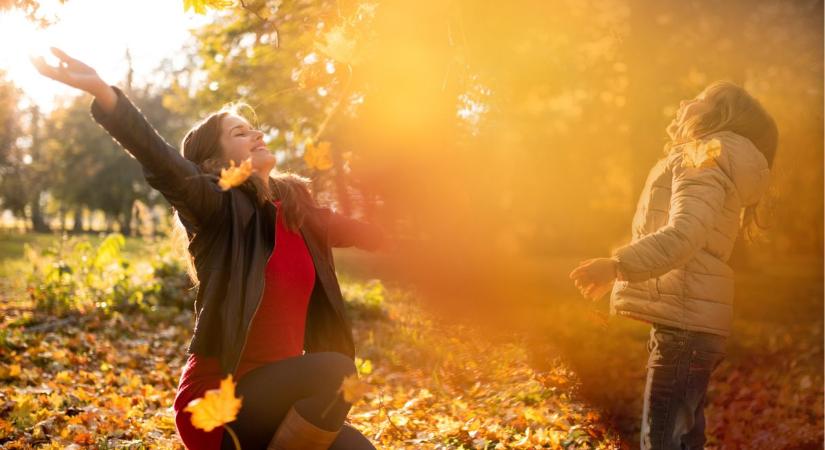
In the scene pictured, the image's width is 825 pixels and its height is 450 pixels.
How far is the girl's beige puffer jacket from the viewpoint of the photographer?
2.55 m

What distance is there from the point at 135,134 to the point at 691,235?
2.06 meters

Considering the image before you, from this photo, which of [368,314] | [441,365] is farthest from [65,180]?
[441,365]

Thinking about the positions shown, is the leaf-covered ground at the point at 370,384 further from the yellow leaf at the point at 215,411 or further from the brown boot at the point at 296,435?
the yellow leaf at the point at 215,411

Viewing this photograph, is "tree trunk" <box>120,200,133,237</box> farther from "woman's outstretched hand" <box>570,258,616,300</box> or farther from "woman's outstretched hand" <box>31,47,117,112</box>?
"woman's outstretched hand" <box>570,258,616,300</box>

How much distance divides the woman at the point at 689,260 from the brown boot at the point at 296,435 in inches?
45.4

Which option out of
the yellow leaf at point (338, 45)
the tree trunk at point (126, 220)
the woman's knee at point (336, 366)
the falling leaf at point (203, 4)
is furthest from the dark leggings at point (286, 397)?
the tree trunk at point (126, 220)

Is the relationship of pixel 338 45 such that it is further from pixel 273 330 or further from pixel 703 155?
pixel 703 155

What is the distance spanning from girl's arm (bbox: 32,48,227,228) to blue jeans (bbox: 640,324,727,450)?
1.99 m

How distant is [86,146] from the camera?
3616cm

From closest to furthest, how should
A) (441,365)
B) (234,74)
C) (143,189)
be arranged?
(441,365), (234,74), (143,189)

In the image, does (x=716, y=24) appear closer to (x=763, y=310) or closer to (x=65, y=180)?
(x=763, y=310)

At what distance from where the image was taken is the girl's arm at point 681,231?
253 centimetres

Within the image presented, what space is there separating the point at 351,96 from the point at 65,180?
119ft

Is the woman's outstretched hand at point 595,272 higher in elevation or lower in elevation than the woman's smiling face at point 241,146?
lower
